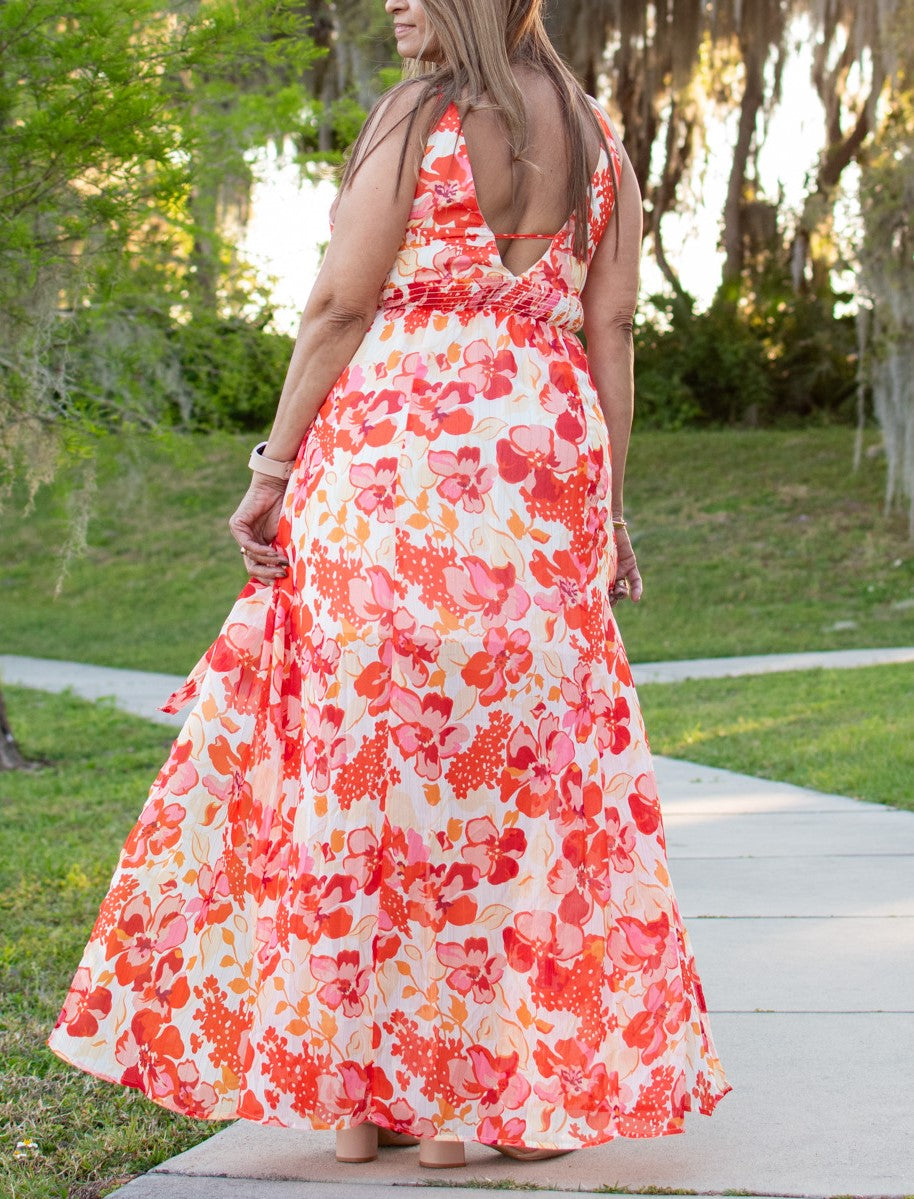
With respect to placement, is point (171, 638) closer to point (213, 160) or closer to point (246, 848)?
point (213, 160)

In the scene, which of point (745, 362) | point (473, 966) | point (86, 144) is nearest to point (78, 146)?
point (86, 144)

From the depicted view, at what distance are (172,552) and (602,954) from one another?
16.3 metres

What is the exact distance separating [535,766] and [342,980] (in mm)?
435

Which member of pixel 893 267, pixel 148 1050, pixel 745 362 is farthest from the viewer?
pixel 745 362

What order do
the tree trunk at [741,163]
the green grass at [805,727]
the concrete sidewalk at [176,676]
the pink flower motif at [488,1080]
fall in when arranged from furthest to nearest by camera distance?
the tree trunk at [741,163] < the concrete sidewalk at [176,676] < the green grass at [805,727] < the pink flower motif at [488,1080]

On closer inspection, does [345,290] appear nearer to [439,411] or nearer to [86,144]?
[439,411]

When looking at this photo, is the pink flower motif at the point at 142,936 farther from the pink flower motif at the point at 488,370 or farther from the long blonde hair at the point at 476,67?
the long blonde hair at the point at 476,67

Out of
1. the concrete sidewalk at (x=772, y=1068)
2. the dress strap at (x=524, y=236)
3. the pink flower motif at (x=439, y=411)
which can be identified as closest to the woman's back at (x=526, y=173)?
the dress strap at (x=524, y=236)

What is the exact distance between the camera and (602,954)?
7.24ft

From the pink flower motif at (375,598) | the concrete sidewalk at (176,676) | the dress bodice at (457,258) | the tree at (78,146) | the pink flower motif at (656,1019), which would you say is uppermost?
the tree at (78,146)

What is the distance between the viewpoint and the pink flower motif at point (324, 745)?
222 centimetres

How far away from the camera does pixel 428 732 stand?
2205mm

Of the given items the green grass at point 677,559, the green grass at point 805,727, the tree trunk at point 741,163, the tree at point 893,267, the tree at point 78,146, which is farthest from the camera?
the tree trunk at point 741,163

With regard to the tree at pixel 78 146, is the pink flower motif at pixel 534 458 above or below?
below
